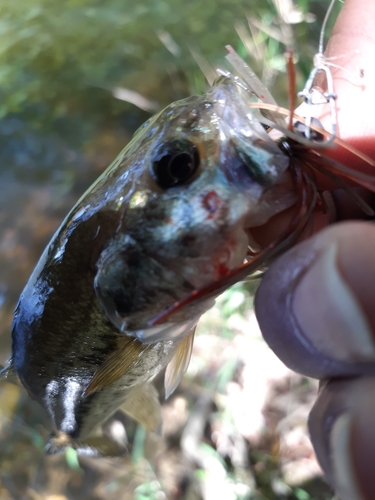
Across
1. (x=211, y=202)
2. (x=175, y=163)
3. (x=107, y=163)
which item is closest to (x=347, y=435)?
(x=211, y=202)

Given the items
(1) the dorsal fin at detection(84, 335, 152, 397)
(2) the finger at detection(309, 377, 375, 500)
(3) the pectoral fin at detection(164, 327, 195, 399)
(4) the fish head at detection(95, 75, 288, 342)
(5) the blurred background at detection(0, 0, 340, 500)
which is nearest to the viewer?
(2) the finger at detection(309, 377, 375, 500)

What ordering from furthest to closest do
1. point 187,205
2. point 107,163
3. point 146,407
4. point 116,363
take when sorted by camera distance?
1. point 107,163
2. point 146,407
3. point 116,363
4. point 187,205

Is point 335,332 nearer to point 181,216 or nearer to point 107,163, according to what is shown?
point 181,216

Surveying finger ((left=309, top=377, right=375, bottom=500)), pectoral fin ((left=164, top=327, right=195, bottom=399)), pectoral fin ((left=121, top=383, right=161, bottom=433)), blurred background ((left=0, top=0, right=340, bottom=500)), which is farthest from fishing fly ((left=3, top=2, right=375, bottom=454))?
blurred background ((left=0, top=0, right=340, bottom=500))

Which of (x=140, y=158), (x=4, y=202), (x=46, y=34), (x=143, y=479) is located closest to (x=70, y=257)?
(x=140, y=158)

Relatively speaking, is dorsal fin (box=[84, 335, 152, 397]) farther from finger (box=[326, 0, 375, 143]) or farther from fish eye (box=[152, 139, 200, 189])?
finger (box=[326, 0, 375, 143])

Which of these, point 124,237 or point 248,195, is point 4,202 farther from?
point 248,195
